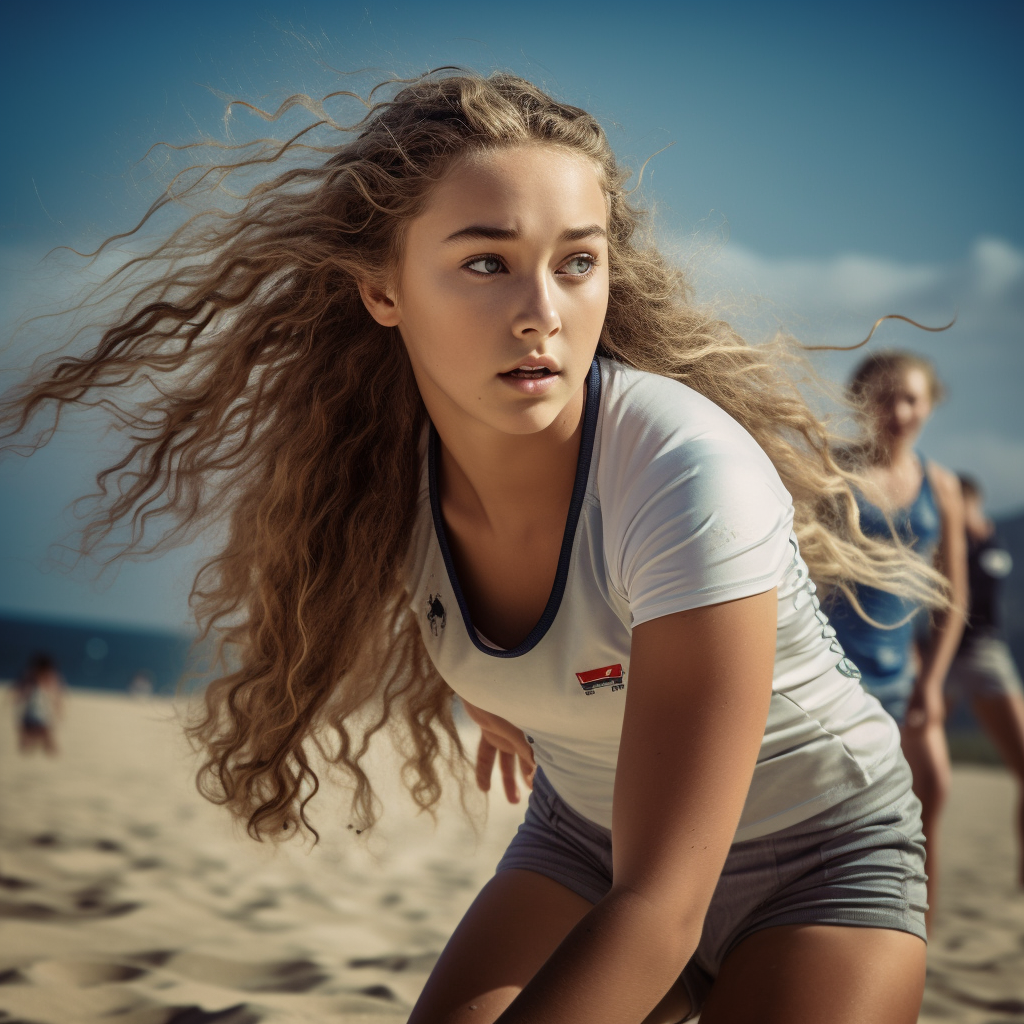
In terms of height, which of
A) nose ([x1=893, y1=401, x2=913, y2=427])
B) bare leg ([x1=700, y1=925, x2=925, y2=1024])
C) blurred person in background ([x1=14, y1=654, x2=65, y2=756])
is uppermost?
nose ([x1=893, y1=401, x2=913, y2=427])

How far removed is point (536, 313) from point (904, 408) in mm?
3283

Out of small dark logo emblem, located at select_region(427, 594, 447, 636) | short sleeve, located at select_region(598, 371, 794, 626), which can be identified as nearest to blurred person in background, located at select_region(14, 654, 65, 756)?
small dark logo emblem, located at select_region(427, 594, 447, 636)

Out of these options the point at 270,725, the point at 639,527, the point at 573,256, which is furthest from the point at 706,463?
the point at 270,725

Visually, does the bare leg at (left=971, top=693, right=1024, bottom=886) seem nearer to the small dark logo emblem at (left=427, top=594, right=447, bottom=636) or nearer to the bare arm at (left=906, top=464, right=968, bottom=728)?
the bare arm at (left=906, top=464, right=968, bottom=728)

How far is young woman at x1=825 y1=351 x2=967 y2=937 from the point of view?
387 centimetres

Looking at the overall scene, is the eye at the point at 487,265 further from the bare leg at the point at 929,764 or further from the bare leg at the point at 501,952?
the bare leg at the point at 929,764

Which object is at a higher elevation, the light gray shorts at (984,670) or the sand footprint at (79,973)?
the light gray shorts at (984,670)

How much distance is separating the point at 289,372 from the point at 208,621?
735mm

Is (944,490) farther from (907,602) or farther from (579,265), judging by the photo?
(579,265)

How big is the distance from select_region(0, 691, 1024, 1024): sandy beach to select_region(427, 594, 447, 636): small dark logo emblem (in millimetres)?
846

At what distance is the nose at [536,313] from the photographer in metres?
1.71

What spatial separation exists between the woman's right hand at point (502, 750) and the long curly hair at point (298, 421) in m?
0.24

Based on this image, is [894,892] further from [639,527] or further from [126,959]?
[126,959]

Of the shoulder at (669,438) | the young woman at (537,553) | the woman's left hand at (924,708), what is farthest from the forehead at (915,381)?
the shoulder at (669,438)
